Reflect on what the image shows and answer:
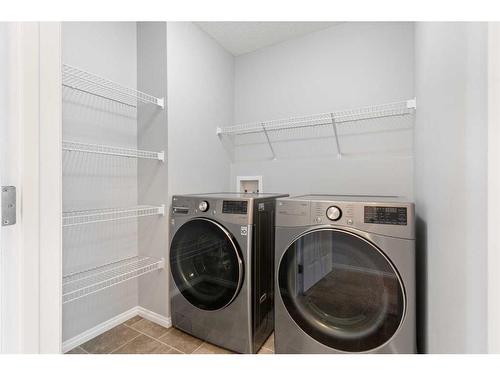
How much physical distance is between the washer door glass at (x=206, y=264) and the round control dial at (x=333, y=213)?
0.58 m

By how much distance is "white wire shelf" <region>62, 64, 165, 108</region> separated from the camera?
1.40 metres

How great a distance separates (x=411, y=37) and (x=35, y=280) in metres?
2.40

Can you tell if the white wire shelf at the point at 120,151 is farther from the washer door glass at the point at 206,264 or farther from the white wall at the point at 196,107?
the washer door glass at the point at 206,264

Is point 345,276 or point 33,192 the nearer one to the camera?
point 33,192

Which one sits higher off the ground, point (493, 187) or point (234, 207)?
point (493, 187)

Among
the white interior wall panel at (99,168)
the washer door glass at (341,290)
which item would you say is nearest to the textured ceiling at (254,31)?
the white interior wall panel at (99,168)

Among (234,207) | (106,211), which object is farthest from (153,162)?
(234,207)

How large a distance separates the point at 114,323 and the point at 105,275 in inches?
16.8

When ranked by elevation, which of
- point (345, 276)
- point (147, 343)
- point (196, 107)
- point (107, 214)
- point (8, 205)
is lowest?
point (147, 343)

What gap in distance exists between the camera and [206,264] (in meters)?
1.53

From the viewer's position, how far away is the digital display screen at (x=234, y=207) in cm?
140

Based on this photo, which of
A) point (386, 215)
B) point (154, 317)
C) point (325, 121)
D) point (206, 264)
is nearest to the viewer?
point (386, 215)

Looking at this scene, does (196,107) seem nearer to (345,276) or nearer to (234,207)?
(234,207)

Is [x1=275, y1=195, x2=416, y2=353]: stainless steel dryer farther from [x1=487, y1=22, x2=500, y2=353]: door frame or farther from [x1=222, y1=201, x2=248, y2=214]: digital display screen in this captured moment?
[x1=487, y1=22, x2=500, y2=353]: door frame
